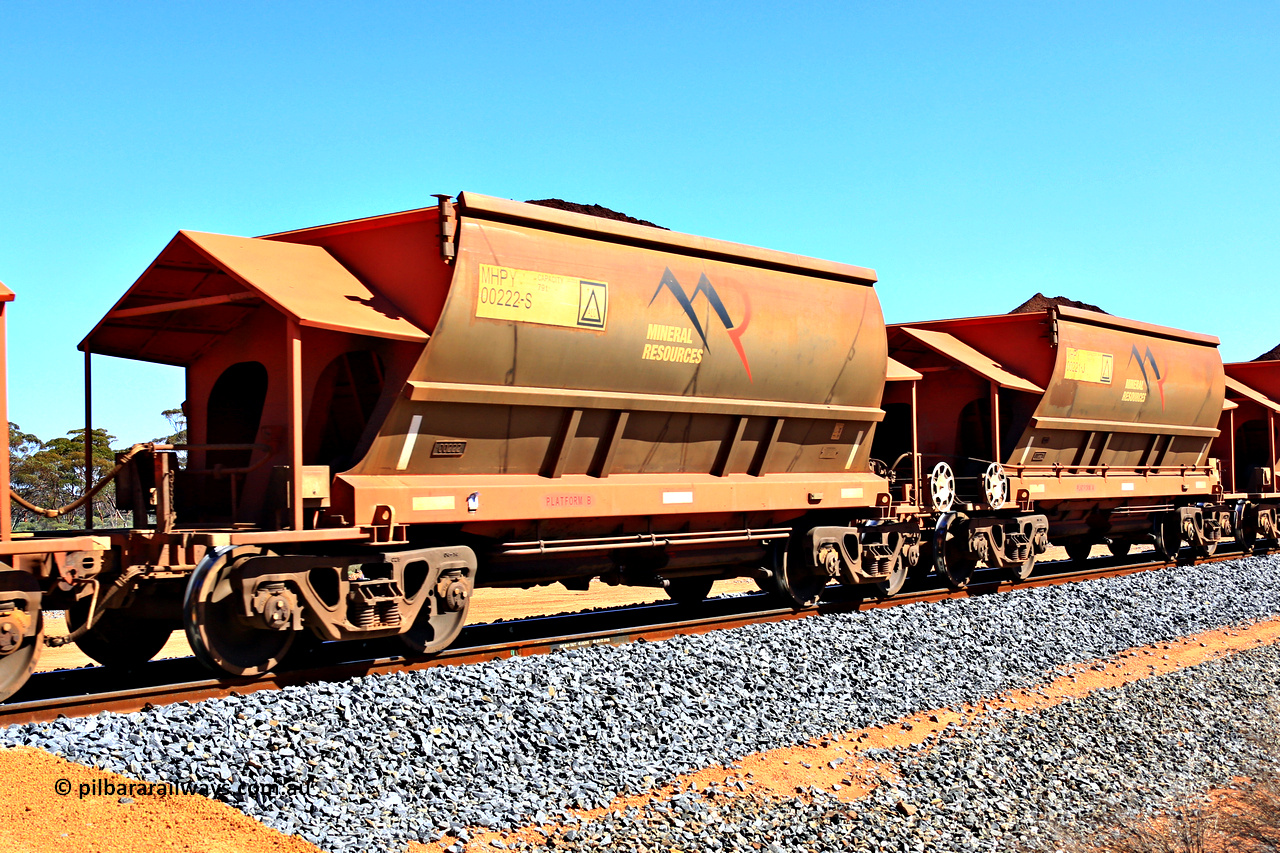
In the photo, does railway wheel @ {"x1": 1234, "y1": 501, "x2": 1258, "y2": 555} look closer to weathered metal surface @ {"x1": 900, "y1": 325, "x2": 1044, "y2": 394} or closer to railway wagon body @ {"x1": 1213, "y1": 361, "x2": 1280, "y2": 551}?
railway wagon body @ {"x1": 1213, "y1": 361, "x2": 1280, "y2": 551}

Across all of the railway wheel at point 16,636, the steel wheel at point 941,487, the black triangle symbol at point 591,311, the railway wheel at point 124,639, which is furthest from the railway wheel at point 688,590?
the railway wheel at point 16,636

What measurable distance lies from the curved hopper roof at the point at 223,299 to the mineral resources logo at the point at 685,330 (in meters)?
2.36

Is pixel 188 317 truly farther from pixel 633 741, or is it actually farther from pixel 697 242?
pixel 633 741

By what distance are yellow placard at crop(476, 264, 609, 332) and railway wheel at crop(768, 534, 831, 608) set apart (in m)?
3.83

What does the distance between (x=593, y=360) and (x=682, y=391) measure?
3.78 feet

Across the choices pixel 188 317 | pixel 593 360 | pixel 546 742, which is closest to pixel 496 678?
pixel 546 742

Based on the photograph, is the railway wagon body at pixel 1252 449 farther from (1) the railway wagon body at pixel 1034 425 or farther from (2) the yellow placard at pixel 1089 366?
(2) the yellow placard at pixel 1089 366

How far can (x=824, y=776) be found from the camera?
693 cm

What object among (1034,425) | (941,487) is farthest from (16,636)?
(1034,425)

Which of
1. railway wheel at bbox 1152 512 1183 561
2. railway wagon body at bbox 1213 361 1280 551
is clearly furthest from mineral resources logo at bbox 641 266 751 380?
railway wagon body at bbox 1213 361 1280 551

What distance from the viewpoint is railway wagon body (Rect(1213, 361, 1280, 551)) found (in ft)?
67.5

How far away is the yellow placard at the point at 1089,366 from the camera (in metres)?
15.4

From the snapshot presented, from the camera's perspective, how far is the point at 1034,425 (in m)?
15.0

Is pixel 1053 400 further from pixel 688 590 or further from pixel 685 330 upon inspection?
pixel 685 330
